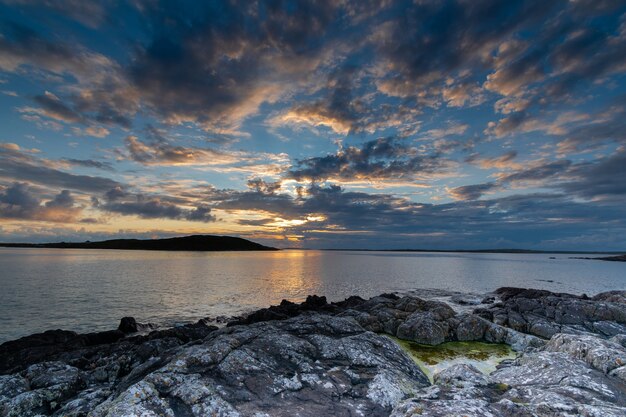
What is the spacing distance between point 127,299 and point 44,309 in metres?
9.79

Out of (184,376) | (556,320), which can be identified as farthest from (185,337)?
(556,320)

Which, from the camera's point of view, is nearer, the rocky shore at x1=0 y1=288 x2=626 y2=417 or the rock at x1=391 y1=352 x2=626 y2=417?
the rock at x1=391 y1=352 x2=626 y2=417

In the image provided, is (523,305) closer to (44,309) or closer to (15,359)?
(15,359)

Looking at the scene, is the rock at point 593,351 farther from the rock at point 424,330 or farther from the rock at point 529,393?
the rock at point 424,330

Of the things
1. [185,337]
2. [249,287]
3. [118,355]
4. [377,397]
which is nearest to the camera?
[377,397]

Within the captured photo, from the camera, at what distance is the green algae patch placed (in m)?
18.5

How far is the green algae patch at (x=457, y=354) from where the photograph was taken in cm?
1850

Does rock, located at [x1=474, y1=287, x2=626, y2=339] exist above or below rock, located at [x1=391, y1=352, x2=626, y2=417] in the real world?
below

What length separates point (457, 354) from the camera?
2056 centimetres

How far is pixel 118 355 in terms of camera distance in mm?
17891

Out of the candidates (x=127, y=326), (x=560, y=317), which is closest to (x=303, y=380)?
(x=127, y=326)

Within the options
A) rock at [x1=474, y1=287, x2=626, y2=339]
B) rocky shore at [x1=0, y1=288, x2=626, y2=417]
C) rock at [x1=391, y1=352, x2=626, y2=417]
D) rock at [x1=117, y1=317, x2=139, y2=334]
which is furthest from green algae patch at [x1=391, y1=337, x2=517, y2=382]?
rock at [x1=117, y1=317, x2=139, y2=334]

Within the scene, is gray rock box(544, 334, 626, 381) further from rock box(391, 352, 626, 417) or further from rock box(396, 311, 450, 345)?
rock box(396, 311, 450, 345)

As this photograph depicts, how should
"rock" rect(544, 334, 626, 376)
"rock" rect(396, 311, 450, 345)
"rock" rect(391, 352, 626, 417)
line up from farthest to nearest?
"rock" rect(396, 311, 450, 345), "rock" rect(544, 334, 626, 376), "rock" rect(391, 352, 626, 417)
